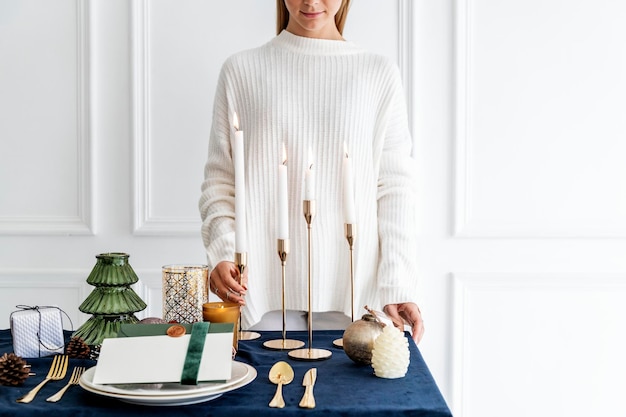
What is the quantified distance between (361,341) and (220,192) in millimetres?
645

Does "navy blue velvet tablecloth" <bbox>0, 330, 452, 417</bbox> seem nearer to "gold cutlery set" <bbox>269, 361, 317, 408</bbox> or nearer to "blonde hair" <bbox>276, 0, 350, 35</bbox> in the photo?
"gold cutlery set" <bbox>269, 361, 317, 408</bbox>

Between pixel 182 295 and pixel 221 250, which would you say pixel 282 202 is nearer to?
pixel 182 295

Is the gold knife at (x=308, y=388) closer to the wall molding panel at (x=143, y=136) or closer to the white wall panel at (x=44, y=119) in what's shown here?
the wall molding panel at (x=143, y=136)

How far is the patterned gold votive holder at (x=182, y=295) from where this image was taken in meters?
1.16

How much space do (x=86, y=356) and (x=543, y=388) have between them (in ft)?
5.87

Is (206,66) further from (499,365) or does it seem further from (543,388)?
(543,388)

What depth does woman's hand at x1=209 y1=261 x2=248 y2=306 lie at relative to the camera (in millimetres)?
1281

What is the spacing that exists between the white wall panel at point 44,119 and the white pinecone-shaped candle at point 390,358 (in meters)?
1.65

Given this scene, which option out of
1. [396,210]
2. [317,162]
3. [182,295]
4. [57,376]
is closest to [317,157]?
[317,162]

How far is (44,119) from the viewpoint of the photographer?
242cm

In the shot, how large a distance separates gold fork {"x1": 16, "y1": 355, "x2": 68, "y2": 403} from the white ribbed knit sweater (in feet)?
1.66

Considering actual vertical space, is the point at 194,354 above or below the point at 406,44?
below

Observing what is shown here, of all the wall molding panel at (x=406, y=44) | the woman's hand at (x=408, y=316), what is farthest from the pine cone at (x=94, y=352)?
the wall molding panel at (x=406, y=44)

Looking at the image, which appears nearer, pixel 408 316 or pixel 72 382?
pixel 72 382
